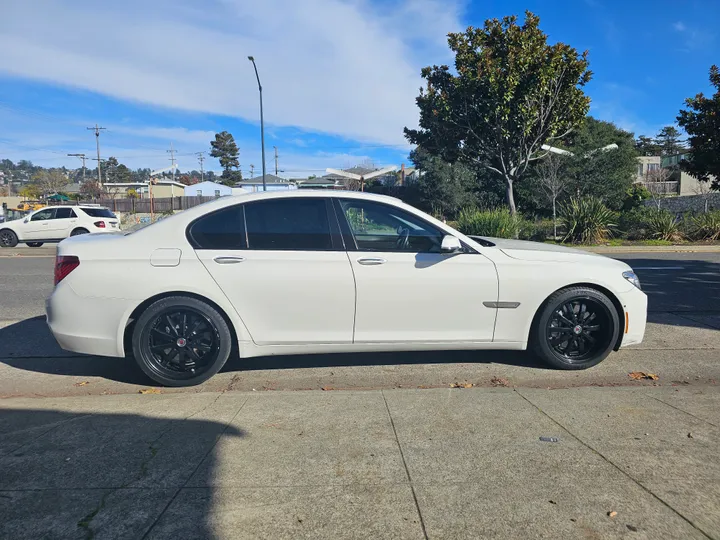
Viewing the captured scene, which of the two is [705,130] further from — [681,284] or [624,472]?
[624,472]

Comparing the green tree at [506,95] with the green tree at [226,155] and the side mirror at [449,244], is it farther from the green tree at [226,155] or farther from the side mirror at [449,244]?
the green tree at [226,155]

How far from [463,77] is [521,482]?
1738 centimetres

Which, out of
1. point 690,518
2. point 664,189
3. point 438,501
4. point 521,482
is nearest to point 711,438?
point 690,518

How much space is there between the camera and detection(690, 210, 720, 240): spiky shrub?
19.4 metres

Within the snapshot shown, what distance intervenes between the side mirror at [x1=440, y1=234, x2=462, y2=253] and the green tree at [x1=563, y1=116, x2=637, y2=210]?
24.2 metres

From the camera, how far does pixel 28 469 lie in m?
2.98

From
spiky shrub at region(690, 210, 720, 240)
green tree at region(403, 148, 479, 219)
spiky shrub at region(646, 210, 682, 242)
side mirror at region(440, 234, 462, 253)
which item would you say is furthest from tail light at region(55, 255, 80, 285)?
green tree at region(403, 148, 479, 219)

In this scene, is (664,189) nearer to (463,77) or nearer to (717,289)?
(463,77)

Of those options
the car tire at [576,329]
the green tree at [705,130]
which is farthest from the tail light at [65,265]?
the green tree at [705,130]

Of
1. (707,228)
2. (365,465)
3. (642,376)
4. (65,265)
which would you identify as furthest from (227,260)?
(707,228)

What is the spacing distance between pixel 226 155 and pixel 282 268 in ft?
308

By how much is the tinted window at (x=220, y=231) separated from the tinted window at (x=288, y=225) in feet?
0.26

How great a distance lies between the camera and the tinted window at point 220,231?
14.3 feet

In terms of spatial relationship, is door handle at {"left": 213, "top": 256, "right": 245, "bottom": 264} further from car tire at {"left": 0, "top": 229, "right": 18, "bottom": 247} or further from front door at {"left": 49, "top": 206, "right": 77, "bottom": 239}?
car tire at {"left": 0, "top": 229, "right": 18, "bottom": 247}
